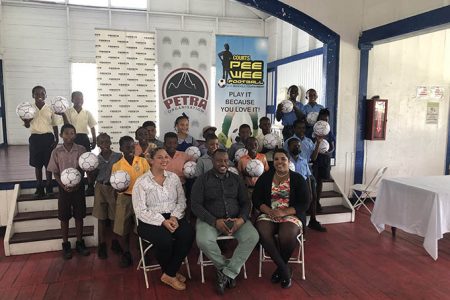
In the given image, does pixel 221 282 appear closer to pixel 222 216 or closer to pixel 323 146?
pixel 222 216

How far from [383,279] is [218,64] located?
11.1 ft

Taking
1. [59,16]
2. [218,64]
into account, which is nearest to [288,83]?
[218,64]

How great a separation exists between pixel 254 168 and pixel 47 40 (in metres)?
8.52

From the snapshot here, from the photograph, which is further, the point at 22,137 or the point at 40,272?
the point at 22,137

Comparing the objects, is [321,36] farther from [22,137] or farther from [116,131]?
[22,137]

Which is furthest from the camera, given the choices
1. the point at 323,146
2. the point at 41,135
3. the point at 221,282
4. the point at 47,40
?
the point at 47,40

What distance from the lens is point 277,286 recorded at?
294 centimetres

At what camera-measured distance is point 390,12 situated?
198 inches

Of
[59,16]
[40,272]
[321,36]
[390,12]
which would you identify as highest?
[59,16]

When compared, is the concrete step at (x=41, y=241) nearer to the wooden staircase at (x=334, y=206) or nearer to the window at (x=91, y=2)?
the wooden staircase at (x=334, y=206)

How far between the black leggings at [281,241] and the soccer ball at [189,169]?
0.87 meters

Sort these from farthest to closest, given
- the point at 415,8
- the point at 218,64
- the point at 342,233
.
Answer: the point at 218,64, the point at 415,8, the point at 342,233

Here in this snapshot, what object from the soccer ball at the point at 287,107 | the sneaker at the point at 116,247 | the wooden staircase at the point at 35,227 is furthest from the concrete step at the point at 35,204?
the soccer ball at the point at 287,107

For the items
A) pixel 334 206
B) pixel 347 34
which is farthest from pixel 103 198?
pixel 347 34
